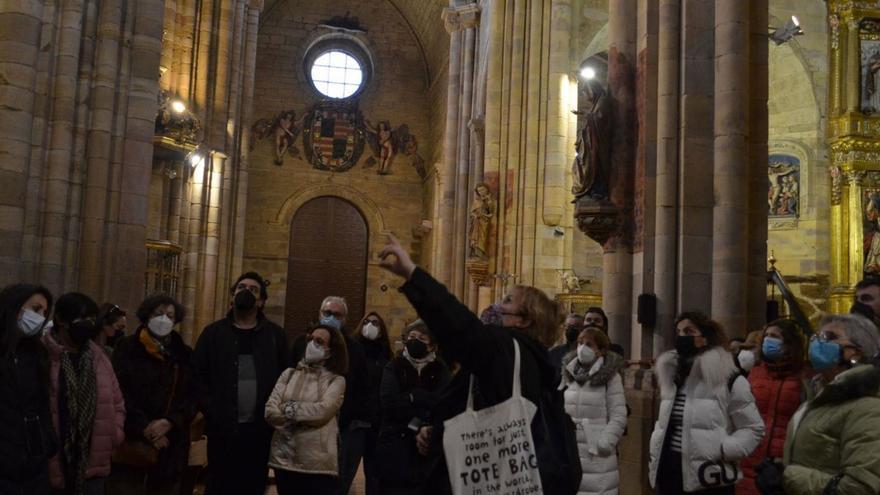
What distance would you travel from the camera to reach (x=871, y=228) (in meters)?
18.0

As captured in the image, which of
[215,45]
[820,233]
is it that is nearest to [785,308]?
[820,233]

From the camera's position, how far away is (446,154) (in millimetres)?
25688

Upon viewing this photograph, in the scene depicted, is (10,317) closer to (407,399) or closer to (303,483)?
(303,483)

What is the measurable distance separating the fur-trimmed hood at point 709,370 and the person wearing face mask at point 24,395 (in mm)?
3301

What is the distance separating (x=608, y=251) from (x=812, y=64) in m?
10.7

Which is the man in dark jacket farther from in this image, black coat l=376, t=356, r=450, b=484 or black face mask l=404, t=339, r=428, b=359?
black face mask l=404, t=339, r=428, b=359

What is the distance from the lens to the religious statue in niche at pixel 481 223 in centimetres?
2044

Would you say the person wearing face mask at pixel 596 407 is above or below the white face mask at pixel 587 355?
below

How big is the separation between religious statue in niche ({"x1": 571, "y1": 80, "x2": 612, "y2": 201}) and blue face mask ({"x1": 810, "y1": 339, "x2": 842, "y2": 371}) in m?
7.51

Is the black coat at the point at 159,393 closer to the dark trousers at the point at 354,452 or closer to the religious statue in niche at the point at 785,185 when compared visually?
the dark trousers at the point at 354,452

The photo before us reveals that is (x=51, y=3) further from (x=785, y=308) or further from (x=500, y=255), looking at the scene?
(x=785, y=308)

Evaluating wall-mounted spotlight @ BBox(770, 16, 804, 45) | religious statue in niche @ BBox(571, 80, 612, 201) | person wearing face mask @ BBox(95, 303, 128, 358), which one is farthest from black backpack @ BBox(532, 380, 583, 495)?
wall-mounted spotlight @ BBox(770, 16, 804, 45)

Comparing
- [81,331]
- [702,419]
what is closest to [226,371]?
[81,331]

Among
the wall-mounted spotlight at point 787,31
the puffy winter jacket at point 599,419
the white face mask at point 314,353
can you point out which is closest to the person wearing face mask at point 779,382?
the puffy winter jacket at point 599,419
